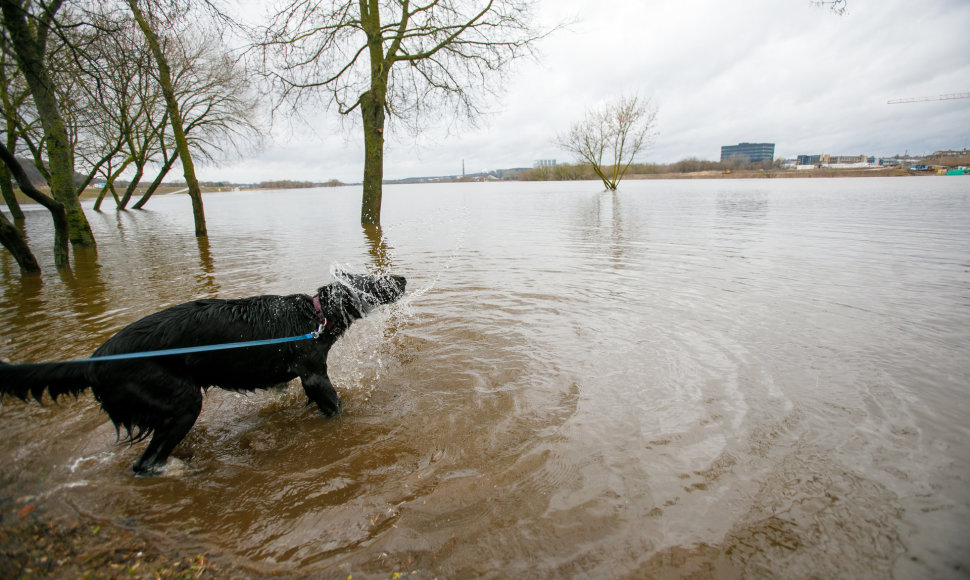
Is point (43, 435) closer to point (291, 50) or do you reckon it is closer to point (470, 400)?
point (470, 400)

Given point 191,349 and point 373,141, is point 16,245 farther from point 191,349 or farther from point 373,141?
point 373,141

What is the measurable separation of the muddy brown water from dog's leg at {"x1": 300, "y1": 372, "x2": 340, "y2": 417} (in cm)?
16

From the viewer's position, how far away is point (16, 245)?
8.63 metres

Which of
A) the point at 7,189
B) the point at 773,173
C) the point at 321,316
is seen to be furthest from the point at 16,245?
the point at 773,173

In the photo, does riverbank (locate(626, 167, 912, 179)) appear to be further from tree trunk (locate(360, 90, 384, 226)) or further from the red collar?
the red collar

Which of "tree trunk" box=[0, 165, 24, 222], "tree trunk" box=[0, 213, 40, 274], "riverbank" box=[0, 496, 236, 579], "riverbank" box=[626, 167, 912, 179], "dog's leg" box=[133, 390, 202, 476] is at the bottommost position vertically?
"riverbank" box=[0, 496, 236, 579]

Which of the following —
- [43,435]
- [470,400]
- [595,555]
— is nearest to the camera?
[595,555]

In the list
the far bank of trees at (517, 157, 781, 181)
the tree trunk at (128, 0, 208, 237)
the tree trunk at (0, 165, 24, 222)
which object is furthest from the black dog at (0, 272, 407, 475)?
the far bank of trees at (517, 157, 781, 181)

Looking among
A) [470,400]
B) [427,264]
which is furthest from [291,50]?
[470,400]

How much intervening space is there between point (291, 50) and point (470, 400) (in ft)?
54.4

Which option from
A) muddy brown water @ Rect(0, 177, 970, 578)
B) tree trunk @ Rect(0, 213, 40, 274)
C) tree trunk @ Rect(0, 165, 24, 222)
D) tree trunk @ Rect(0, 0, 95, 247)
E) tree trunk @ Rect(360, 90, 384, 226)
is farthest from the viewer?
tree trunk @ Rect(0, 165, 24, 222)

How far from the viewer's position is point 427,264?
10016 millimetres

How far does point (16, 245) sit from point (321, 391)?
10.3 meters

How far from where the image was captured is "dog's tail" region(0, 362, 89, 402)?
8.63ft
